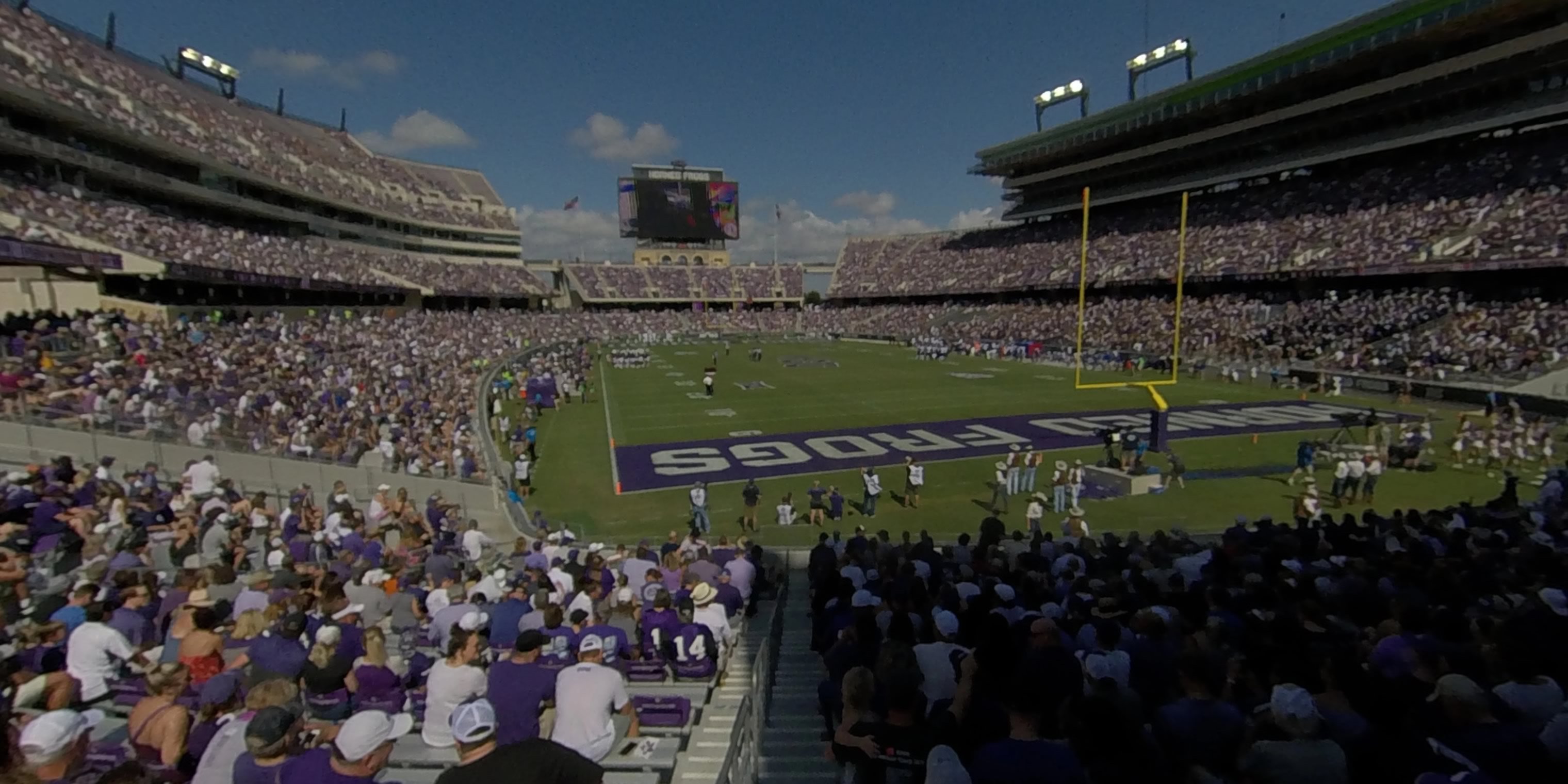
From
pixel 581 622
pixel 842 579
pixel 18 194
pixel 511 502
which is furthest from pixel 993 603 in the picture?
pixel 18 194

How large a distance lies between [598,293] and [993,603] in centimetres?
8908

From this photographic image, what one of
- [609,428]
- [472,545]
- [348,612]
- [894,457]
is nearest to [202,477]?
[472,545]

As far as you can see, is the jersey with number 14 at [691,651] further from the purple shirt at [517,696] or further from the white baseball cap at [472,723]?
the white baseball cap at [472,723]

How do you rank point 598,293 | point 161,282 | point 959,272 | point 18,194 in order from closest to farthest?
point 18,194
point 161,282
point 959,272
point 598,293

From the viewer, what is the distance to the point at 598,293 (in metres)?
90.6

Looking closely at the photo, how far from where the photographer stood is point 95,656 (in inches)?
221

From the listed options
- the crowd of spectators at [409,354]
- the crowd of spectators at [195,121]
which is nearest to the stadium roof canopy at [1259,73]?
the crowd of spectators at [409,354]

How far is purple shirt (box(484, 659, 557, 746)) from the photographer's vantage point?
13.8 ft

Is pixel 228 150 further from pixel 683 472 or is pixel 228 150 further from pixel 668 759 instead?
pixel 668 759

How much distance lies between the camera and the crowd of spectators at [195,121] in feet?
105

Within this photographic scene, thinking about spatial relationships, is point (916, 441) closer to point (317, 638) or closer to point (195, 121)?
point (317, 638)

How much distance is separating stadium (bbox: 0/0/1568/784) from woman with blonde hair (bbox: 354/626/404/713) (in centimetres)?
3

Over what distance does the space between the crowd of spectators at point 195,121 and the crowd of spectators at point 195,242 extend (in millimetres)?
3989

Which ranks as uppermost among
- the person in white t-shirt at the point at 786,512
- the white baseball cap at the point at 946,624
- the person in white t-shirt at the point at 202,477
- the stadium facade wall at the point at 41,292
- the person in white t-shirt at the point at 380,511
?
the stadium facade wall at the point at 41,292
